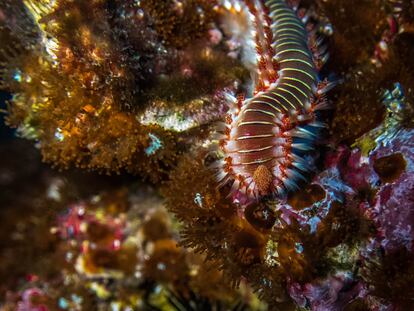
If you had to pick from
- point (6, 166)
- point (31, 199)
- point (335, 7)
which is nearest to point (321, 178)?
point (335, 7)

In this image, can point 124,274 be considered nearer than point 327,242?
No

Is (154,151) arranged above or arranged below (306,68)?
below

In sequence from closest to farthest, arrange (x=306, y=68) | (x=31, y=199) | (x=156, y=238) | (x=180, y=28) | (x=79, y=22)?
(x=79, y=22) → (x=306, y=68) → (x=180, y=28) → (x=156, y=238) → (x=31, y=199)

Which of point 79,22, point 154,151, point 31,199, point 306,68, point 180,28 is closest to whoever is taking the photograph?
point 79,22

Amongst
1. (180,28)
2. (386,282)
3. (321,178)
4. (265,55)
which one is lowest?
(386,282)

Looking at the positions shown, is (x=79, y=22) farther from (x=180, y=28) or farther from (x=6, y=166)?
(x=6, y=166)

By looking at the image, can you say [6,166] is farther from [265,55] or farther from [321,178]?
[321,178]

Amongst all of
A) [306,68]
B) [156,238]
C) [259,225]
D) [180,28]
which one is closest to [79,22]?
[180,28]
